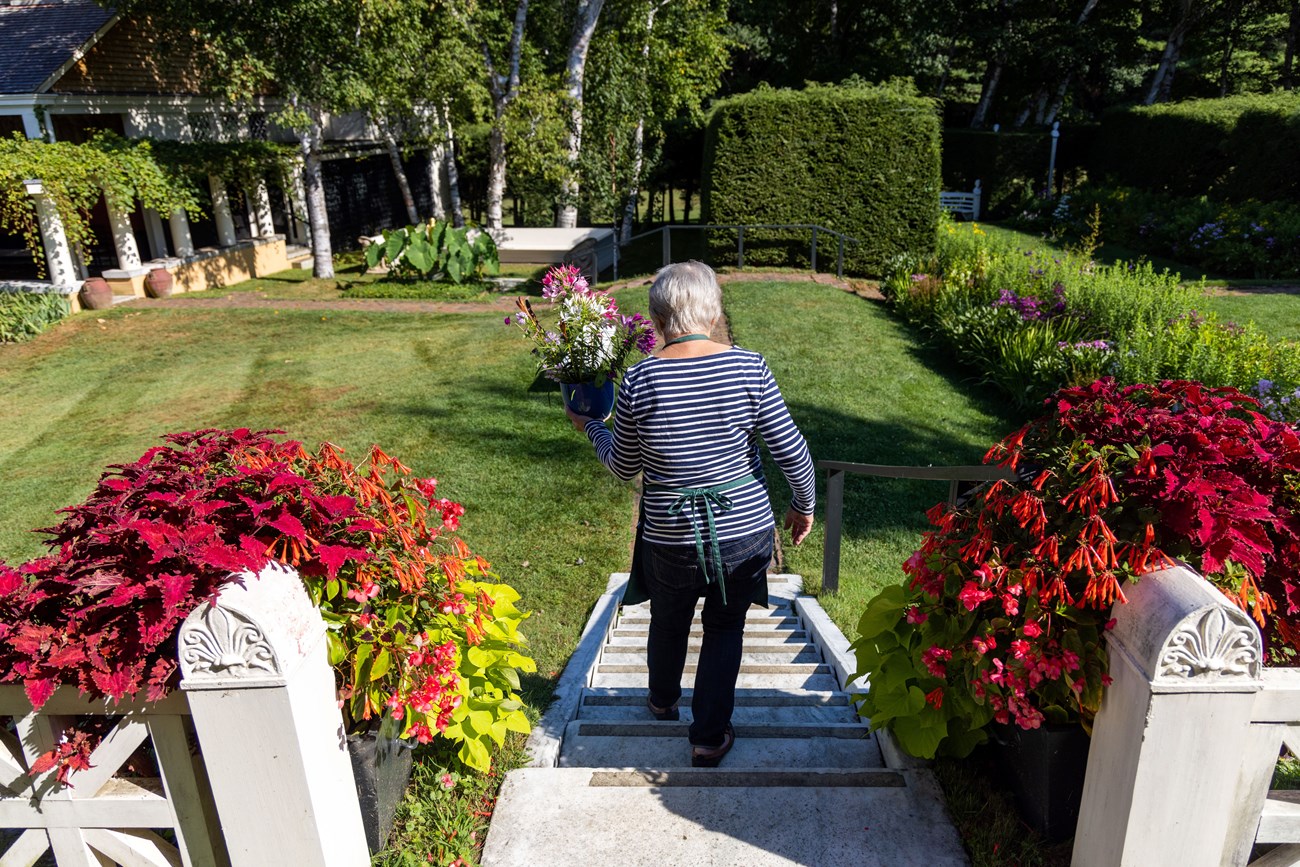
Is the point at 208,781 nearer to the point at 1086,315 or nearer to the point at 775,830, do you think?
the point at 775,830

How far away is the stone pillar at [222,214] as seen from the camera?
16219 millimetres

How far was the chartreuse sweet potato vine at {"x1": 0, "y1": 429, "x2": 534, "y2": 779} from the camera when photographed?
1.80m

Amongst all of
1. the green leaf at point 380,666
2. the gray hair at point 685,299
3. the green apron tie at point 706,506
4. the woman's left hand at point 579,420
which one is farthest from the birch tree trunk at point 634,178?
the green leaf at point 380,666

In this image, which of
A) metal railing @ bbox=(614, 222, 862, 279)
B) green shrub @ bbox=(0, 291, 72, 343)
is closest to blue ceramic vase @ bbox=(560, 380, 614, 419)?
metal railing @ bbox=(614, 222, 862, 279)

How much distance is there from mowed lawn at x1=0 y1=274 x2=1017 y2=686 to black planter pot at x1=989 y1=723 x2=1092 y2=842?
1.74 metres

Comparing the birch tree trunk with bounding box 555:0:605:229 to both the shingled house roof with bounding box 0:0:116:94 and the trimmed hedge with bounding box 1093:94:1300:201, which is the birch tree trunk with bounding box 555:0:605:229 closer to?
the shingled house roof with bounding box 0:0:116:94

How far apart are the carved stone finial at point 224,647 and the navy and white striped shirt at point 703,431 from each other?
1.18 m

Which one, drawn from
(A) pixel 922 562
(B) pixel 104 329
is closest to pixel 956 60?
(B) pixel 104 329

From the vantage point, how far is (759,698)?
3363 mm

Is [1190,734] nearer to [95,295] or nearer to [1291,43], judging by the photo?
[95,295]

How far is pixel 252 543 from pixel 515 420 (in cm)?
596

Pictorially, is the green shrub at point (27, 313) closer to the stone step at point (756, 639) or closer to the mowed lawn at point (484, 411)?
the mowed lawn at point (484, 411)

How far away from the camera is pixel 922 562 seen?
2336mm

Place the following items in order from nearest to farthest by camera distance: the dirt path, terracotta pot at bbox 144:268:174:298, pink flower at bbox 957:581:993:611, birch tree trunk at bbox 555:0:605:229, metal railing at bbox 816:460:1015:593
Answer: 1. pink flower at bbox 957:581:993:611
2. metal railing at bbox 816:460:1015:593
3. the dirt path
4. terracotta pot at bbox 144:268:174:298
5. birch tree trunk at bbox 555:0:605:229
